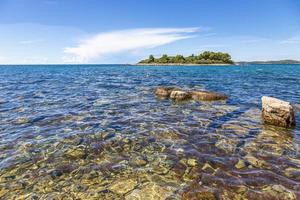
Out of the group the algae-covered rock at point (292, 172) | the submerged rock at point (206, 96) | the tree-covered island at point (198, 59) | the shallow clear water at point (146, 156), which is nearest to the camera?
the shallow clear water at point (146, 156)

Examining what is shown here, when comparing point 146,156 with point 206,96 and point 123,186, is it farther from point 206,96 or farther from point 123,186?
point 206,96

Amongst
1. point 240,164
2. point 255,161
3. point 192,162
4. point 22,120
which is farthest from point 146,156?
point 22,120

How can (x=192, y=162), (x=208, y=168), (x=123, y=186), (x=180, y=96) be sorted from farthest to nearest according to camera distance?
(x=180, y=96)
(x=192, y=162)
(x=208, y=168)
(x=123, y=186)

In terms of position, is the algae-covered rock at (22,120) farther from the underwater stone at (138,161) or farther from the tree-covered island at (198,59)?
the tree-covered island at (198,59)

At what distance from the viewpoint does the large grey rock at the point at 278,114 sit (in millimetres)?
11906

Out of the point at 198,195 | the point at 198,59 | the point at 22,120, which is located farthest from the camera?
the point at 198,59

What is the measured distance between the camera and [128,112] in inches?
583

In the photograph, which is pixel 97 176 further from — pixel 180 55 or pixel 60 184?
pixel 180 55

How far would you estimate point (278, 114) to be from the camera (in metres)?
12.1

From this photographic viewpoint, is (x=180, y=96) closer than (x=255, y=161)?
No

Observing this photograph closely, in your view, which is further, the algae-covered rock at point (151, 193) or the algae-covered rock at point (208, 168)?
the algae-covered rock at point (208, 168)

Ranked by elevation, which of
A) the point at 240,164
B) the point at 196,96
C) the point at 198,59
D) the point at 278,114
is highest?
the point at 278,114

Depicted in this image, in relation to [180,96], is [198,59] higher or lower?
lower

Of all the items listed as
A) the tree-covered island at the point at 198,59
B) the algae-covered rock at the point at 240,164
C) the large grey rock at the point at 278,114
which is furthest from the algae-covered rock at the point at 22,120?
the tree-covered island at the point at 198,59
